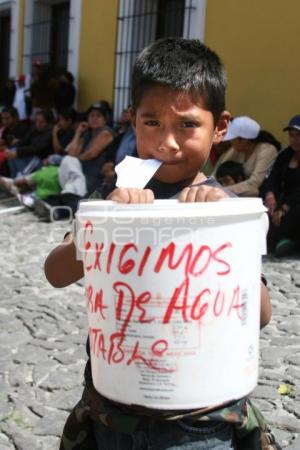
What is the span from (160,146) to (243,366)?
1.64 feet

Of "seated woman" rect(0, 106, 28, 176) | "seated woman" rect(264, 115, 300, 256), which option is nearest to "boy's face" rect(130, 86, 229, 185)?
"seated woman" rect(264, 115, 300, 256)

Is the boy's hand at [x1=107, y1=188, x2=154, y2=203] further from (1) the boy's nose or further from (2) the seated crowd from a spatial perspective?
(2) the seated crowd

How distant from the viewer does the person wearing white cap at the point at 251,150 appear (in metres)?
5.90

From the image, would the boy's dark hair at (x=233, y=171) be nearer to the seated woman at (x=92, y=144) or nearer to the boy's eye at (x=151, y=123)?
the seated woman at (x=92, y=144)

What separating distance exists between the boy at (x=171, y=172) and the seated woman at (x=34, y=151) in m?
7.50

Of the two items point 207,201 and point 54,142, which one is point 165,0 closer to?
point 54,142

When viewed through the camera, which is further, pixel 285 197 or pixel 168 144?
pixel 285 197

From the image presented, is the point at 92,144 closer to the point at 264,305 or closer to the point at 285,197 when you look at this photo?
the point at 285,197

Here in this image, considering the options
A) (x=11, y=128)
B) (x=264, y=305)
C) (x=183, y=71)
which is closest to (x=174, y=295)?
(x=264, y=305)

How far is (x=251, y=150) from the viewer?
20.2 ft

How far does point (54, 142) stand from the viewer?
28.4 ft

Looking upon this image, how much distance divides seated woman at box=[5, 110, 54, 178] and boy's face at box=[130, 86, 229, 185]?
756cm

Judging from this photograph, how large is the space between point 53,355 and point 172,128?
6.80 feet

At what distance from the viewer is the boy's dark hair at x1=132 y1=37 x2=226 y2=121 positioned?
1.39m
